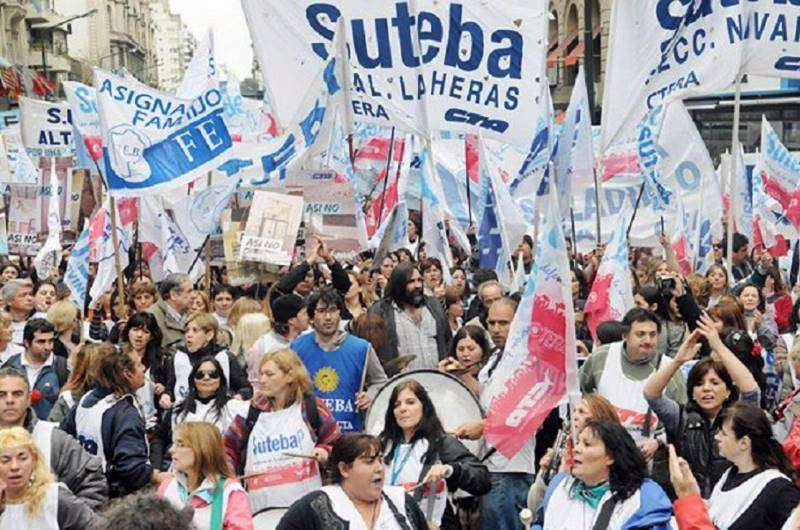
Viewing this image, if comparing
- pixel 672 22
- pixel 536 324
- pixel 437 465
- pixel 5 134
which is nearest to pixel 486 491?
pixel 437 465

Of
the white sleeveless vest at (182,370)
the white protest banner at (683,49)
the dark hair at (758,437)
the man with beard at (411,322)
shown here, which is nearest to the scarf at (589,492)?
the dark hair at (758,437)

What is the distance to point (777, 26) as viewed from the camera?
10742 mm

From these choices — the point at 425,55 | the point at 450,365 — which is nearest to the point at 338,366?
the point at 450,365

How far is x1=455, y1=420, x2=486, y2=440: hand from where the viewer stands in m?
6.24

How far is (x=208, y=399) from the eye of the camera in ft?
21.6

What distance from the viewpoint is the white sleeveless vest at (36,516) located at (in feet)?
15.7

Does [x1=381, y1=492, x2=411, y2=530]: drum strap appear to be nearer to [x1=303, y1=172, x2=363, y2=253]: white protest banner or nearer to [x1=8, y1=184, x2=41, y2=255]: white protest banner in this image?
[x1=303, y1=172, x2=363, y2=253]: white protest banner

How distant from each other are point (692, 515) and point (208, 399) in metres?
2.70

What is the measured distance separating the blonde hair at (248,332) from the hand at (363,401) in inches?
55.2

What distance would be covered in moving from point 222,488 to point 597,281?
4.41m

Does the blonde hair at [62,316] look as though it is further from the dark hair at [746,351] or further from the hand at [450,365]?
the dark hair at [746,351]

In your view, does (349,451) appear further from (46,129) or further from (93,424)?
(46,129)

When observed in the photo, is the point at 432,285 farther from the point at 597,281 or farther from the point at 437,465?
the point at 437,465

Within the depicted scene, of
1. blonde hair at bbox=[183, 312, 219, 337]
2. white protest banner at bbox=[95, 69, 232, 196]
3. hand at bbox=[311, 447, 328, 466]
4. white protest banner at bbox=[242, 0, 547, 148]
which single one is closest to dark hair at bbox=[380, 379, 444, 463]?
hand at bbox=[311, 447, 328, 466]
